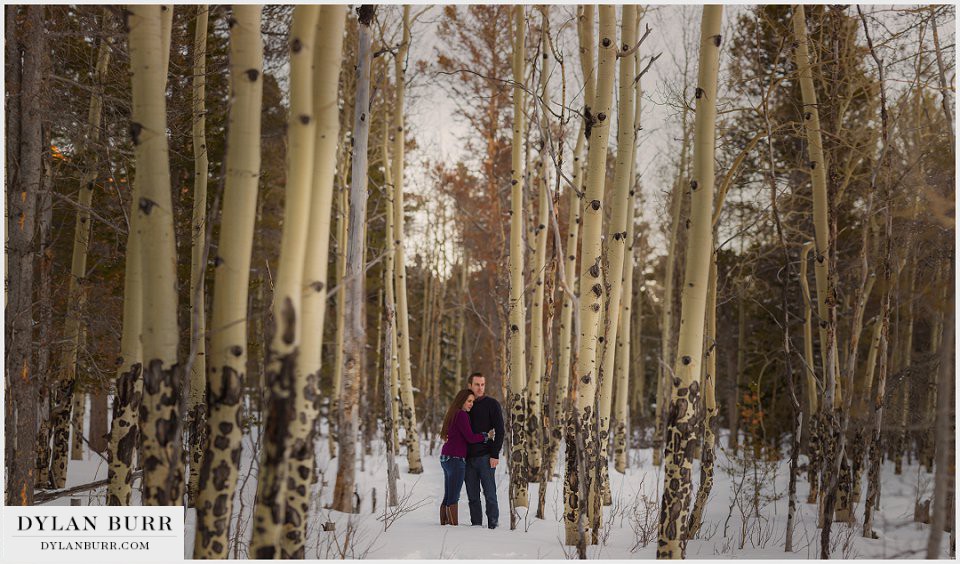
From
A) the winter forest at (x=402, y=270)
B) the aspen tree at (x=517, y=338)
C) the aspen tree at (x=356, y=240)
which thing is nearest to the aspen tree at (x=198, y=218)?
the winter forest at (x=402, y=270)

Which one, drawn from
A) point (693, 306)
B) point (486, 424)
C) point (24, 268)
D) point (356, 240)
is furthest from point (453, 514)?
point (24, 268)

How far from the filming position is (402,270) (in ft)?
31.9

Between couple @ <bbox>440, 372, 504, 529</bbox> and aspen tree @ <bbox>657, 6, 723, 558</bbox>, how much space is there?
2195 mm

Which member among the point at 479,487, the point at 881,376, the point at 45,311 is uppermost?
the point at 45,311

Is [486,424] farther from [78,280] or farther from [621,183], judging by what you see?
[78,280]

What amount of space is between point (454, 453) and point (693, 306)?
2907 mm

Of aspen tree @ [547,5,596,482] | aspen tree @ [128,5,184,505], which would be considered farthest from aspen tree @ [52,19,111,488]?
aspen tree @ [547,5,596,482]

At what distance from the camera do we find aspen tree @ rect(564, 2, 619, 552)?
4.68 metres

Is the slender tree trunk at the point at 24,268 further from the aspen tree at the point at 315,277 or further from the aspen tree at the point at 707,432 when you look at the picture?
the aspen tree at the point at 707,432

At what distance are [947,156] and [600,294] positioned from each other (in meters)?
3.34

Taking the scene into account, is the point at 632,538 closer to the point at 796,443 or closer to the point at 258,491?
the point at 796,443

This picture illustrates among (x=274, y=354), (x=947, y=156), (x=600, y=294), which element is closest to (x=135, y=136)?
(x=274, y=354)

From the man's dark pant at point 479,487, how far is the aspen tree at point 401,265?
11.7ft

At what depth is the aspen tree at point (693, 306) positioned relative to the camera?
394 centimetres
